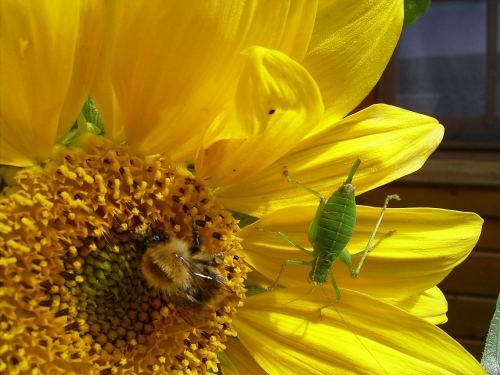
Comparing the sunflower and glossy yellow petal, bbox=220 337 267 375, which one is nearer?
the sunflower

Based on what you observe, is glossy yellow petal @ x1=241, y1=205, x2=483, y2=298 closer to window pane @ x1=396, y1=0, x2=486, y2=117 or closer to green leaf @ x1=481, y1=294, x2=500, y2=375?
green leaf @ x1=481, y1=294, x2=500, y2=375

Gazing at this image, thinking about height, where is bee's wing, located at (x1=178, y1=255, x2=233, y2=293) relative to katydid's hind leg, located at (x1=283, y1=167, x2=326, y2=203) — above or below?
below

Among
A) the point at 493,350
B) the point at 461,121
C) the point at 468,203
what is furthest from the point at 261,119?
the point at 461,121

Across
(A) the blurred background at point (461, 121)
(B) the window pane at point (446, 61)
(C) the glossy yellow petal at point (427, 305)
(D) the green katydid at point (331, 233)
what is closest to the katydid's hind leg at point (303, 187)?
(D) the green katydid at point (331, 233)

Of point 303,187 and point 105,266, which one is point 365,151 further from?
point 105,266

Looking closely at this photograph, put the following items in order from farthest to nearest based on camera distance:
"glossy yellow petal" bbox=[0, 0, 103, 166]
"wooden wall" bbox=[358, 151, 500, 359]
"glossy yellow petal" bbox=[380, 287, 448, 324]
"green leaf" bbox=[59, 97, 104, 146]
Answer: "wooden wall" bbox=[358, 151, 500, 359] → "glossy yellow petal" bbox=[380, 287, 448, 324] → "green leaf" bbox=[59, 97, 104, 146] → "glossy yellow petal" bbox=[0, 0, 103, 166]

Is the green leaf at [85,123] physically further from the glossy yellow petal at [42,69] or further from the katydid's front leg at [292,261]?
the katydid's front leg at [292,261]

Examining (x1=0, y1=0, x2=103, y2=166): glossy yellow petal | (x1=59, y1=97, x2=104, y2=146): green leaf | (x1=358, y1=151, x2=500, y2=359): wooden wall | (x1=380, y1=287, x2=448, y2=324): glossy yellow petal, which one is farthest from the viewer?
(x1=358, y1=151, x2=500, y2=359): wooden wall

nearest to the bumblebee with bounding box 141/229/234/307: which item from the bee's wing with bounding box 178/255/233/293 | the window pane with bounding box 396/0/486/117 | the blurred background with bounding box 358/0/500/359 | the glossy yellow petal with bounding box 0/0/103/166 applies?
the bee's wing with bounding box 178/255/233/293
